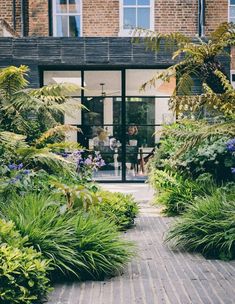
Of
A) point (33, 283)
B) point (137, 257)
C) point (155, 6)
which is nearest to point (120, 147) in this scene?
point (155, 6)

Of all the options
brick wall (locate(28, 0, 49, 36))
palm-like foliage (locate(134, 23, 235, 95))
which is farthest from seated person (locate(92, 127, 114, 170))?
palm-like foliage (locate(134, 23, 235, 95))

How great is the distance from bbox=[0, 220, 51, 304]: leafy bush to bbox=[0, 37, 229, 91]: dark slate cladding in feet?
28.6

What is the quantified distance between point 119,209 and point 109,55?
Result: 6335mm

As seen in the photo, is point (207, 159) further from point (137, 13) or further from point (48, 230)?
point (137, 13)

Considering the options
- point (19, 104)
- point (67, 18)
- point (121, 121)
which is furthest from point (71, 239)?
point (67, 18)

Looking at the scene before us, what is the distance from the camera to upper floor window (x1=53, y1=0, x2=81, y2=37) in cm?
1325

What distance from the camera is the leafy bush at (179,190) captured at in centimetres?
748

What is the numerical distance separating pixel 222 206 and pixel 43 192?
2.02 meters

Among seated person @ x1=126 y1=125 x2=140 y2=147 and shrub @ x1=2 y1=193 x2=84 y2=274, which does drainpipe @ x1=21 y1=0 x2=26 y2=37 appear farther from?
shrub @ x1=2 y1=193 x2=84 y2=274

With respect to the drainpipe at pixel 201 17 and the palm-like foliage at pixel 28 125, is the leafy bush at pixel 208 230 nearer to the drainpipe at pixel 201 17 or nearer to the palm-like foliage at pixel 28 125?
the palm-like foliage at pixel 28 125

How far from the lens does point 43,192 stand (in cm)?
566

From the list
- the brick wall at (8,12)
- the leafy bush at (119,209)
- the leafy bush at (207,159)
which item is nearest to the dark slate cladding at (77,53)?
the brick wall at (8,12)

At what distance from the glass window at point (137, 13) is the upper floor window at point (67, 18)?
1.22m

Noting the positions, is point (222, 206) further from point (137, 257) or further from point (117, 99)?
point (117, 99)
